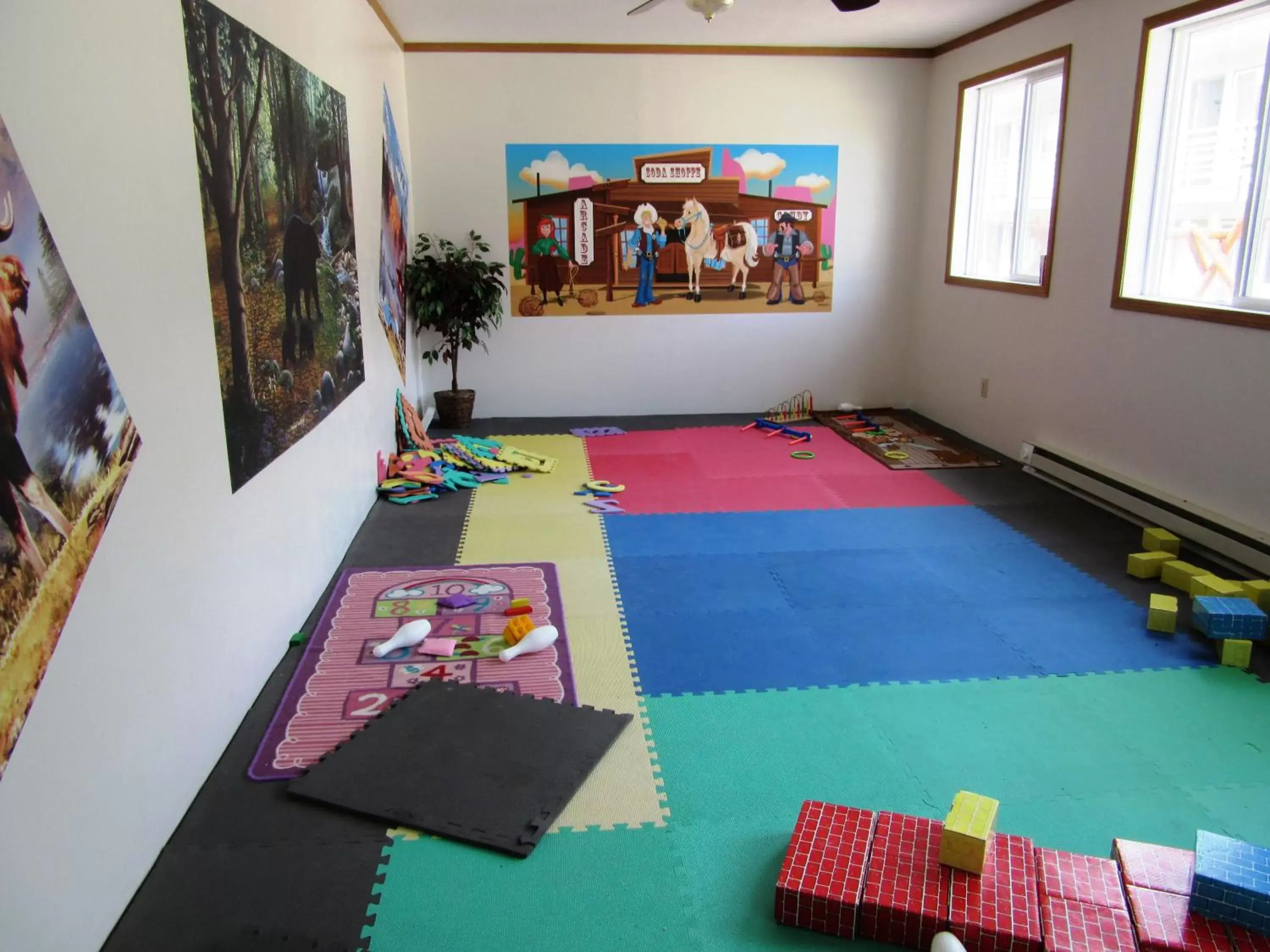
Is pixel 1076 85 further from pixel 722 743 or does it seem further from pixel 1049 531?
pixel 722 743

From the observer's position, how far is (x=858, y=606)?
3.75 meters

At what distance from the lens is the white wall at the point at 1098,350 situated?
4145 millimetres

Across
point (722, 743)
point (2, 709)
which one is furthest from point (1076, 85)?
point (2, 709)

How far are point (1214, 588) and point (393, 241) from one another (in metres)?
4.72

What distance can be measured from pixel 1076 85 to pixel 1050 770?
4096 millimetres

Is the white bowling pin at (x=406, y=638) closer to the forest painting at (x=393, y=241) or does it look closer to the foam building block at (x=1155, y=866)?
the foam building block at (x=1155, y=866)

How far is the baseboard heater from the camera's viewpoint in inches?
157

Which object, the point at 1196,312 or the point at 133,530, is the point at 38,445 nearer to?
the point at 133,530

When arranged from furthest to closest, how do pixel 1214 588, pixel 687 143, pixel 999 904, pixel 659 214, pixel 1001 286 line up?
pixel 659 214 → pixel 687 143 → pixel 1001 286 → pixel 1214 588 → pixel 999 904

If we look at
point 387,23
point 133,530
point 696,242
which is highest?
point 387,23

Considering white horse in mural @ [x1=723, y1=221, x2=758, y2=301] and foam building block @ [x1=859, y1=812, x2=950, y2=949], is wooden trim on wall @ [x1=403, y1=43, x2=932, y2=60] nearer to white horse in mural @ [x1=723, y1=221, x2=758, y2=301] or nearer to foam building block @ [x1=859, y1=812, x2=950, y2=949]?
white horse in mural @ [x1=723, y1=221, x2=758, y2=301]

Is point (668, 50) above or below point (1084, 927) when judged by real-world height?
above

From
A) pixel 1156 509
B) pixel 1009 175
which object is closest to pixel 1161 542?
pixel 1156 509

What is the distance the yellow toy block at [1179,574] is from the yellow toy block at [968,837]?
2.19 m
